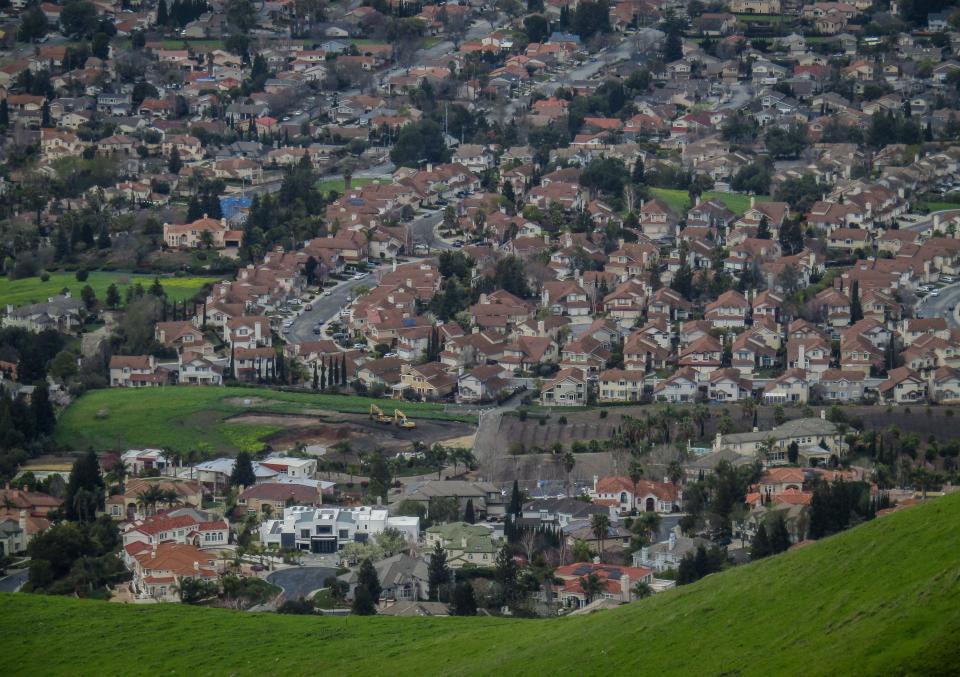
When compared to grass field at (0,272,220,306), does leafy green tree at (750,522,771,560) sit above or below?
below

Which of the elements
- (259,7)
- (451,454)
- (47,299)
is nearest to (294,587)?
(451,454)

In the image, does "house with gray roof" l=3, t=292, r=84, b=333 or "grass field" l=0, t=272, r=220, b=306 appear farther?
"grass field" l=0, t=272, r=220, b=306

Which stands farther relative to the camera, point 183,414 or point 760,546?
point 183,414

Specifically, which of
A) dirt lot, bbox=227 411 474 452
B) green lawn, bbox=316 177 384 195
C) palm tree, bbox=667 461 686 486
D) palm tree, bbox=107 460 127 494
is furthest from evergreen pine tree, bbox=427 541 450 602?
green lawn, bbox=316 177 384 195

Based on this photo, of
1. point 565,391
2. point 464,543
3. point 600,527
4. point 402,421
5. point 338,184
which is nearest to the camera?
point 464,543

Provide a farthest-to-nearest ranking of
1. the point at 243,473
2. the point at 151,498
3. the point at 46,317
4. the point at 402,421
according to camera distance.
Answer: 1. the point at 46,317
2. the point at 402,421
3. the point at 243,473
4. the point at 151,498

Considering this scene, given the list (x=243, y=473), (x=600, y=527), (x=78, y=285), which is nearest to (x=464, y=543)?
(x=600, y=527)

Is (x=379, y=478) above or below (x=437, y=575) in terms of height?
above

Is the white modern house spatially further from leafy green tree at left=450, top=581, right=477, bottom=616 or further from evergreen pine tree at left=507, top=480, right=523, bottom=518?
leafy green tree at left=450, top=581, right=477, bottom=616

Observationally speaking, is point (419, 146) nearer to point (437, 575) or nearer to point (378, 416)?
point (378, 416)
